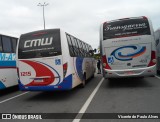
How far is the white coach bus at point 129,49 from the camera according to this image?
12523 millimetres

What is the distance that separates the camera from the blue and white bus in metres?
12.5

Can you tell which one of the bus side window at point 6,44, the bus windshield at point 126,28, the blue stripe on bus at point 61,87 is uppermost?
the bus windshield at point 126,28

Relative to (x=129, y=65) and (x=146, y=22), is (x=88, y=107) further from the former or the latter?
(x=146, y=22)

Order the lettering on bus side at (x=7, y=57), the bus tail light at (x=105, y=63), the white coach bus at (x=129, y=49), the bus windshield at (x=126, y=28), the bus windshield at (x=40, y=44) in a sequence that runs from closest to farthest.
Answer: the bus windshield at (x=40, y=44)
the lettering on bus side at (x=7, y=57)
the white coach bus at (x=129, y=49)
the bus windshield at (x=126, y=28)
the bus tail light at (x=105, y=63)

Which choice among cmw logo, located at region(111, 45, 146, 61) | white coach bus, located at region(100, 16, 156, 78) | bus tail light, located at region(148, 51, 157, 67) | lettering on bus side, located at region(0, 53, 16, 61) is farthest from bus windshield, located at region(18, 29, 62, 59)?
bus tail light, located at region(148, 51, 157, 67)

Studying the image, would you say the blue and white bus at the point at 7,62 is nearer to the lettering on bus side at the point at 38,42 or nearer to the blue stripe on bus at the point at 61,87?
the lettering on bus side at the point at 38,42

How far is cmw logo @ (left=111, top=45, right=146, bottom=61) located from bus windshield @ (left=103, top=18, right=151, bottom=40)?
657 millimetres

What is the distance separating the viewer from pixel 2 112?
8375 mm

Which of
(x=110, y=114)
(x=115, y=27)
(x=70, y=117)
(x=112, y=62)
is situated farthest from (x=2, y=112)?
(x=115, y=27)

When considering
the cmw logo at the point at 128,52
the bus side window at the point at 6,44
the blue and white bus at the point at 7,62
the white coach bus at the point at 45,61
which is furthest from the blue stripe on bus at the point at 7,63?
the cmw logo at the point at 128,52

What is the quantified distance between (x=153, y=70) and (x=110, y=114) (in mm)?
5966

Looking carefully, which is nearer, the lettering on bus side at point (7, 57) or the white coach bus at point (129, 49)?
the lettering on bus side at point (7, 57)

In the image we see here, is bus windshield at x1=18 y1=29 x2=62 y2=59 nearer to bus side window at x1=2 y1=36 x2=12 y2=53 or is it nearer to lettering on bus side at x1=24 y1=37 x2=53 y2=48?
lettering on bus side at x1=24 y1=37 x2=53 y2=48

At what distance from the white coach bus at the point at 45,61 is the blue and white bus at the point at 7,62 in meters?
2.16
